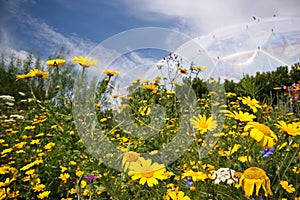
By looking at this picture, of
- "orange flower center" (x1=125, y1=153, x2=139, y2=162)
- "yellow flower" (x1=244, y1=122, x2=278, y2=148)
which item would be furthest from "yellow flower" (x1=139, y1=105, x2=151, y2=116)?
"yellow flower" (x1=244, y1=122, x2=278, y2=148)

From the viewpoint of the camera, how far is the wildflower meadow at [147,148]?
3.53 ft

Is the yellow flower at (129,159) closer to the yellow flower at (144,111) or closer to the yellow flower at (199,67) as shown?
the yellow flower at (144,111)

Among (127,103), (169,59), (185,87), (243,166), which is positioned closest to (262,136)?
(243,166)

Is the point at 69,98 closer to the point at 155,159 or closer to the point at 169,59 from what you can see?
the point at 155,159

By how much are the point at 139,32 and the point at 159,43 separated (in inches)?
5.3

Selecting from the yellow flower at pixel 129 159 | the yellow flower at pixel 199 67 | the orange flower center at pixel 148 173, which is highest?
the yellow flower at pixel 199 67

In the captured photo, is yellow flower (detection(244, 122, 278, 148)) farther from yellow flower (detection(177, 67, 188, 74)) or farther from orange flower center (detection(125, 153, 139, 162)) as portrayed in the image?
yellow flower (detection(177, 67, 188, 74))

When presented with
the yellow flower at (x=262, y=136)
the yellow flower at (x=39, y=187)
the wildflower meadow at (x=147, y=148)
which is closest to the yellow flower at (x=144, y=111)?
the wildflower meadow at (x=147, y=148)

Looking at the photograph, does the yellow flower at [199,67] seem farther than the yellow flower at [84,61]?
Yes

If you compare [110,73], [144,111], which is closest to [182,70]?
[144,111]

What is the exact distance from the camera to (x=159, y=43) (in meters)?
1.33

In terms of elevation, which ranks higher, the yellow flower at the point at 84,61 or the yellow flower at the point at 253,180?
the yellow flower at the point at 84,61

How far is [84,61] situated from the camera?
1188 mm

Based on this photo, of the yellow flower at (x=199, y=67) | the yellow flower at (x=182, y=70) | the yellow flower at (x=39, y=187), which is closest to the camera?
the yellow flower at (x=39, y=187)
